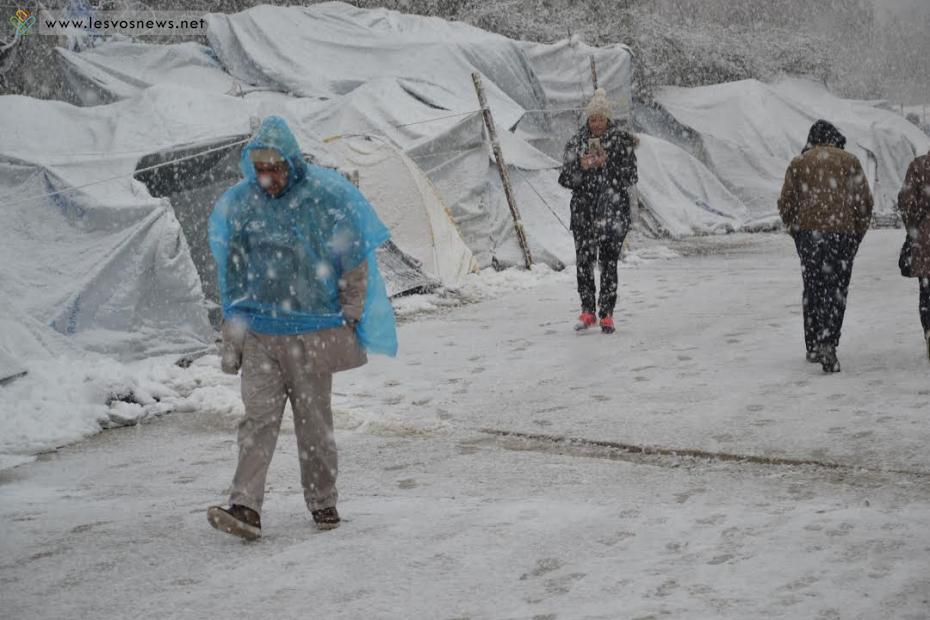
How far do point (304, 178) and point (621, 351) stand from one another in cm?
449

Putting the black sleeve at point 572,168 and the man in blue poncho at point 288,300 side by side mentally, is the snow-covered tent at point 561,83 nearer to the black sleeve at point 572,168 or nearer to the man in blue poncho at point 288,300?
the black sleeve at point 572,168

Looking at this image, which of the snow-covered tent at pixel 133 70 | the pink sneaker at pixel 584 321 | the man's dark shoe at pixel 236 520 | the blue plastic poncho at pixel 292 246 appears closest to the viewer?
the man's dark shoe at pixel 236 520

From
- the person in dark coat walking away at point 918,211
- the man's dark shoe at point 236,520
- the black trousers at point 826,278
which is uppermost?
the person in dark coat walking away at point 918,211

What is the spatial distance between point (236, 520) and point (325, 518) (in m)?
0.40

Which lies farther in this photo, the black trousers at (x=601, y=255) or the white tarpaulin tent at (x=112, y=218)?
the black trousers at (x=601, y=255)

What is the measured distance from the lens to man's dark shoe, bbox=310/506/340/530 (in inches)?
180

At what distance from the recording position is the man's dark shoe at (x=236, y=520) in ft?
14.3

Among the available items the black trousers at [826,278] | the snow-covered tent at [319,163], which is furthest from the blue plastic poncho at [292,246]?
the snow-covered tent at [319,163]

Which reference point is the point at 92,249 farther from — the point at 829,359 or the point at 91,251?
the point at 829,359

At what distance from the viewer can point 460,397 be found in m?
7.32

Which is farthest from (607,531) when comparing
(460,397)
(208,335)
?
(208,335)

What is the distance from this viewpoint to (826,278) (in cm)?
743

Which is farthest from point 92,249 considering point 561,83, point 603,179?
point 561,83

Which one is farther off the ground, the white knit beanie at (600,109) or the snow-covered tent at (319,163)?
the white knit beanie at (600,109)
